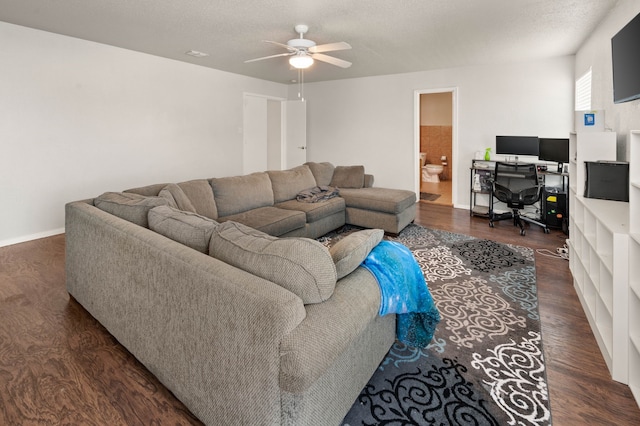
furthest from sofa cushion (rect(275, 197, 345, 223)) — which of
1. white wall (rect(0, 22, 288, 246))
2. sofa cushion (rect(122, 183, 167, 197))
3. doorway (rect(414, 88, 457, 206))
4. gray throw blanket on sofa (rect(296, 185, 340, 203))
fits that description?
doorway (rect(414, 88, 457, 206))

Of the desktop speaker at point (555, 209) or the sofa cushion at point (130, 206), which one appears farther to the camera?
the desktop speaker at point (555, 209)

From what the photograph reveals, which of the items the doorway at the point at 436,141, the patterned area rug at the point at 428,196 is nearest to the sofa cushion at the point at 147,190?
the patterned area rug at the point at 428,196

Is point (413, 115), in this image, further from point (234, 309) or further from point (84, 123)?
point (234, 309)

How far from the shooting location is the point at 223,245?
1.57 meters

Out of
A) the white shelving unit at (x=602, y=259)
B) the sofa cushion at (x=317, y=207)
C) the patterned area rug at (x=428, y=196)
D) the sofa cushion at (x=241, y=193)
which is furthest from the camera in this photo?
the patterned area rug at (x=428, y=196)

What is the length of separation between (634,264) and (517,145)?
3993 millimetres

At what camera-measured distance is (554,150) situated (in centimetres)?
480

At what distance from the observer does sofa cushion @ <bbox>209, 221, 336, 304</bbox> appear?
1.30m

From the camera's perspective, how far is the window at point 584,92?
4268 mm

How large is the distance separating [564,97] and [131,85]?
6296mm

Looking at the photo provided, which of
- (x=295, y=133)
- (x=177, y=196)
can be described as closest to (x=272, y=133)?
(x=295, y=133)

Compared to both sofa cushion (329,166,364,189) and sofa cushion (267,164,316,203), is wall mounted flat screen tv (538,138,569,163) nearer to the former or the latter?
sofa cushion (329,166,364,189)

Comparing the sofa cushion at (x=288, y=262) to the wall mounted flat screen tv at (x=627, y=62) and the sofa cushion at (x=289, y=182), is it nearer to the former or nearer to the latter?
the wall mounted flat screen tv at (x=627, y=62)

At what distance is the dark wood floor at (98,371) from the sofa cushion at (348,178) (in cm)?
286
